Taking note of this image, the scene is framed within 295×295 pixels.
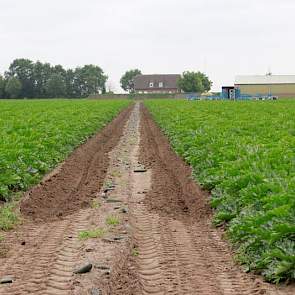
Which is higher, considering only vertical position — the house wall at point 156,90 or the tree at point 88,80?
the tree at point 88,80

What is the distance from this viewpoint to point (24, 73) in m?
138

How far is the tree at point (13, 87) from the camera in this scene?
129 metres

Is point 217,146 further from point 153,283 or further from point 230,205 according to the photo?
point 153,283

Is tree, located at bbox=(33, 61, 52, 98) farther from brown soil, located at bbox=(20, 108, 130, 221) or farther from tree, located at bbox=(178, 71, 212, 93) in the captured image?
brown soil, located at bbox=(20, 108, 130, 221)

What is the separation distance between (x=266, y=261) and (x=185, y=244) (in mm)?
1507

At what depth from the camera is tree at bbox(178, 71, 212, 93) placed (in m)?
136

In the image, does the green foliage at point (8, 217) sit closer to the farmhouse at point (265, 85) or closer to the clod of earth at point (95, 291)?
the clod of earth at point (95, 291)

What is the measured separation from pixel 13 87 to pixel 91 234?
4957 inches

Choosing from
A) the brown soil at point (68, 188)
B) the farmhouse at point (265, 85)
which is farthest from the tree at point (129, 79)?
the brown soil at point (68, 188)

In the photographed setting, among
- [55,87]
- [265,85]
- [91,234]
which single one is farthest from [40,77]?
[91,234]

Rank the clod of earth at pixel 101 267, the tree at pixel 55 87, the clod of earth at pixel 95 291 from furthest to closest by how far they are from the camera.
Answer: the tree at pixel 55 87 → the clod of earth at pixel 101 267 → the clod of earth at pixel 95 291

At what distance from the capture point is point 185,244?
24.4 feet

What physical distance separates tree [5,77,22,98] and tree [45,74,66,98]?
22.5 feet

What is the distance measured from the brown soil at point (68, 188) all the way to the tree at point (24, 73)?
11914 cm
